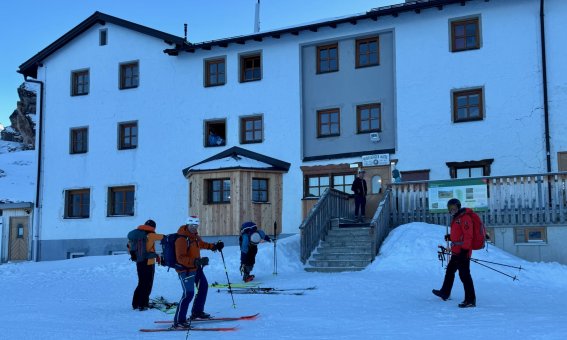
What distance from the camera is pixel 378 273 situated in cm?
1505

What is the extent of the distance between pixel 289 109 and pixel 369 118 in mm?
3012

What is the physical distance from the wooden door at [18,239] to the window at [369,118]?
16137mm

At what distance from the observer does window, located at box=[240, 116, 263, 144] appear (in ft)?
80.1

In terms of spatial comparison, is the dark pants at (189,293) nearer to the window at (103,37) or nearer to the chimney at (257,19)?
the chimney at (257,19)

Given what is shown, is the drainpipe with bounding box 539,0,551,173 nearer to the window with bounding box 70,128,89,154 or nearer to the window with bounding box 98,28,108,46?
the window with bounding box 98,28,108,46

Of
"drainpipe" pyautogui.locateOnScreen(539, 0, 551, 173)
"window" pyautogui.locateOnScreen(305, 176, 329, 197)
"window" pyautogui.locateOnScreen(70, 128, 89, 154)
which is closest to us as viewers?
"drainpipe" pyautogui.locateOnScreen(539, 0, 551, 173)

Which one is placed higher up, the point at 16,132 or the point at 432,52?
the point at 16,132

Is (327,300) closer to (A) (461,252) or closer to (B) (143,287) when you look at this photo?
(A) (461,252)

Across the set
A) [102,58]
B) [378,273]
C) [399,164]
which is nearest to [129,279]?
[378,273]

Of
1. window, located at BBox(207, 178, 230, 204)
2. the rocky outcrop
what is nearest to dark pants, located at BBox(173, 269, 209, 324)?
window, located at BBox(207, 178, 230, 204)

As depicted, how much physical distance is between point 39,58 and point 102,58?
316 cm

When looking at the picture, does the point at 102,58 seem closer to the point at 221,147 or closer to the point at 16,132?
the point at 221,147

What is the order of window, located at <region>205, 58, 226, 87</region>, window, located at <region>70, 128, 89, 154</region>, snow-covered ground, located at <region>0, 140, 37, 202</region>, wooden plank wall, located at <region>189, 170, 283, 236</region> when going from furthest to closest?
1. snow-covered ground, located at <region>0, 140, 37, 202</region>
2. window, located at <region>70, 128, 89, 154</region>
3. window, located at <region>205, 58, 226, 87</region>
4. wooden plank wall, located at <region>189, 170, 283, 236</region>

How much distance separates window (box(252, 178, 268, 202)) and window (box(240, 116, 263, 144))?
1642 millimetres
